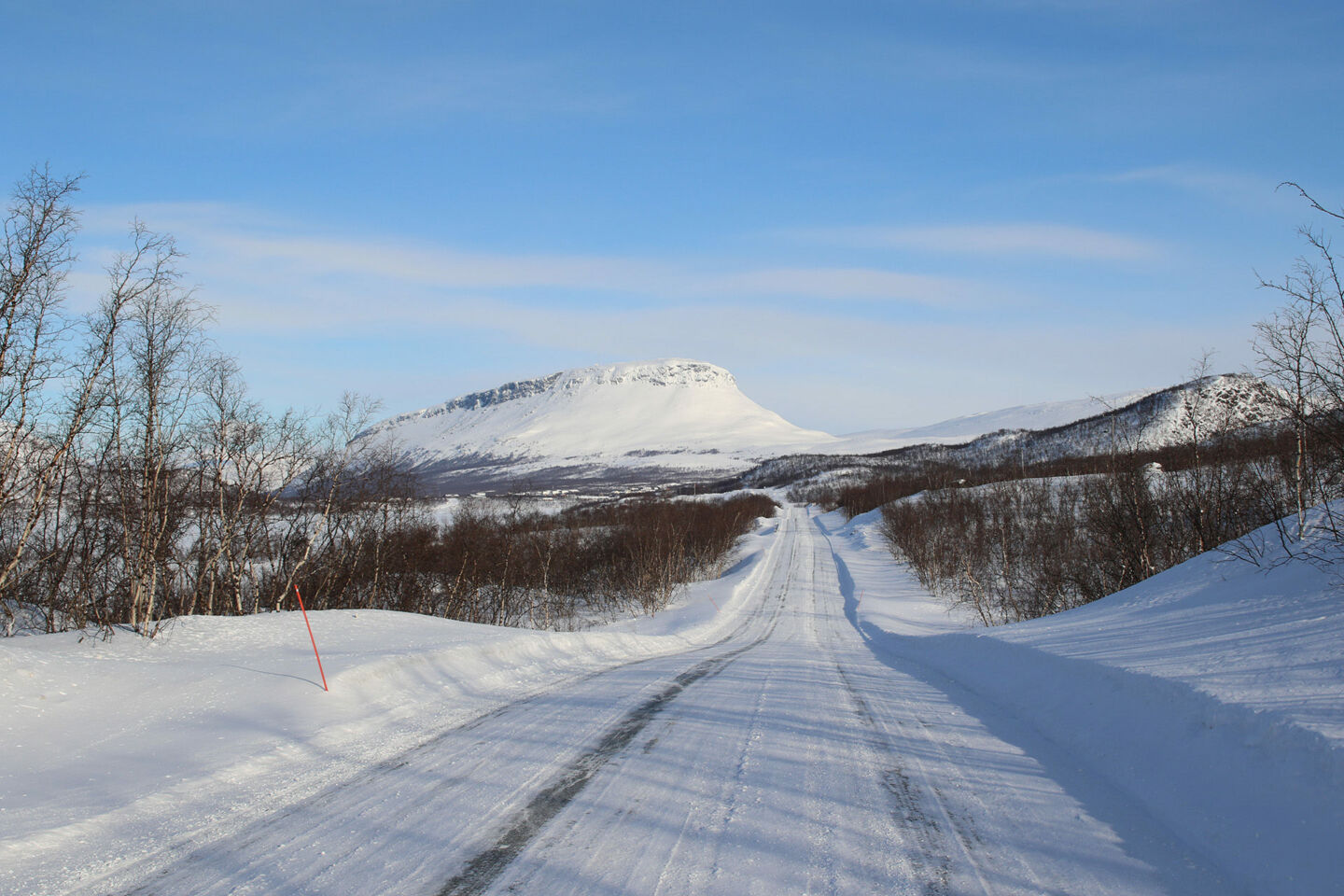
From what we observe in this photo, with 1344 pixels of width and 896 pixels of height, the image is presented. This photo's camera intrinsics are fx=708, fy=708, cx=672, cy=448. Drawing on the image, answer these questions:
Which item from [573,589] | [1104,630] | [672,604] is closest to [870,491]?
[573,589]

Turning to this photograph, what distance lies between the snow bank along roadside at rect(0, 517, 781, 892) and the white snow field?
0.14 ft

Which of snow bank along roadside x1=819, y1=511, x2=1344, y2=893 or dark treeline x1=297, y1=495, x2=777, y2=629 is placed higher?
snow bank along roadside x1=819, y1=511, x2=1344, y2=893

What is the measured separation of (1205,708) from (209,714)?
10069 mm

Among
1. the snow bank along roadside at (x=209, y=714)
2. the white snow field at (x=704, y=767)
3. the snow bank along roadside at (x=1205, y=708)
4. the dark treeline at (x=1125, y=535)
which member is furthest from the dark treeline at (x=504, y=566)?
the snow bank along roadside at (x=1205, y=708)

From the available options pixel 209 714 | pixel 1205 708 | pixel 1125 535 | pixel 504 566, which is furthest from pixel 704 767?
pixel 504 566

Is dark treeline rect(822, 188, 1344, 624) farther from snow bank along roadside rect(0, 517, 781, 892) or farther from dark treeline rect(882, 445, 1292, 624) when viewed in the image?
snow bank along roadside rect(0, 517, 781, 892)

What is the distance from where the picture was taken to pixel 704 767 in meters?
6.30

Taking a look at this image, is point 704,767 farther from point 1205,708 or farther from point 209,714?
point 209,714

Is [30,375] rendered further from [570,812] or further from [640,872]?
[640,872]

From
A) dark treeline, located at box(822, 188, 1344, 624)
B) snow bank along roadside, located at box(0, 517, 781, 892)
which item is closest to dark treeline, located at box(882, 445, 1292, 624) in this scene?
dark treeline, located at box(822, 188, 1344, 624)

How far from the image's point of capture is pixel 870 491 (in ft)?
340

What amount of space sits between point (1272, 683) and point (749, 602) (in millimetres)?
27775

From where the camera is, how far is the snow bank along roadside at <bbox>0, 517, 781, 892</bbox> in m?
5.37

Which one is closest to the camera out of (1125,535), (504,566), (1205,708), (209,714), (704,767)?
(1205,708)
